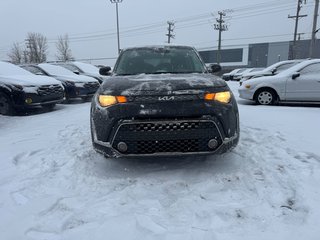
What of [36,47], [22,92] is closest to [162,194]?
[22,92]

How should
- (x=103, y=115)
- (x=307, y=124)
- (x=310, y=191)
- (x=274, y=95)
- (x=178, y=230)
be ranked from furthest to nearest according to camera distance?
(x=274, y=95)
(x=307, y=124)
(x=103, y=115)
(x=310, y=191)
(x=178, y=230)

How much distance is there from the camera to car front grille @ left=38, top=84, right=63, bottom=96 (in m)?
8.98

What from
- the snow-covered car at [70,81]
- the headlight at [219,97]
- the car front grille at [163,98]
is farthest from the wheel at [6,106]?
the headlight at [219,97]

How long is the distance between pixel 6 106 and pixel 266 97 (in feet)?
24.4

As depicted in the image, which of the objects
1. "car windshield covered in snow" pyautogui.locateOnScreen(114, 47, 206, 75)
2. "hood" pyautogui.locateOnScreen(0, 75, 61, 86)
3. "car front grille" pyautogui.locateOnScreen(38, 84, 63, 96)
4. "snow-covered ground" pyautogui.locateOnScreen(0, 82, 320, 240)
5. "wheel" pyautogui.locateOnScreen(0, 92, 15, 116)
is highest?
"car windshield covered in snow" pyautogui.locateOnScreen(114, 47, 206, 75)

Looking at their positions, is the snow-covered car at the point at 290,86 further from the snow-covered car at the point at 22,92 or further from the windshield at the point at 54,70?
the windshield at the point at 54,70

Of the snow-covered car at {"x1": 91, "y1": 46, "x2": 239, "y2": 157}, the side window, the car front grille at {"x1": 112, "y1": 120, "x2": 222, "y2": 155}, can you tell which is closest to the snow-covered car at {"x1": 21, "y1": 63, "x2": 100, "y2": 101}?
the side window

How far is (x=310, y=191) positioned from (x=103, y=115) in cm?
231

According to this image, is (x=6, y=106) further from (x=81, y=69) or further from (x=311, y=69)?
(x=311, y=69)

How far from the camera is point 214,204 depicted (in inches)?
120

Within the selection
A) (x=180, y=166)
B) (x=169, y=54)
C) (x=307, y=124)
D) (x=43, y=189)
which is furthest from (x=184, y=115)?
(x=307, y=124)

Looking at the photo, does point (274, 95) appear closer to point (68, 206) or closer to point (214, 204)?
point (214, 204)

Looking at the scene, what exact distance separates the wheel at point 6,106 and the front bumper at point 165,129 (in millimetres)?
5895

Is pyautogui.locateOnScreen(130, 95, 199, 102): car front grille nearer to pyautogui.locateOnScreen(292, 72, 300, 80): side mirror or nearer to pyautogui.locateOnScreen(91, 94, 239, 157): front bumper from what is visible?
pyautogui.locateOnScreen(91, 94, 239, 157): front bumper
